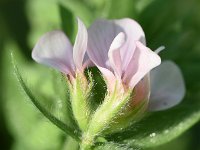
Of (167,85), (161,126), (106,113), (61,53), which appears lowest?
(161,126)

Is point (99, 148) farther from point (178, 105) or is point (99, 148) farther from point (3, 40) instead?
point (3, 40)

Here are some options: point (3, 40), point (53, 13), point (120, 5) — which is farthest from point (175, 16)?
point (3, 40)

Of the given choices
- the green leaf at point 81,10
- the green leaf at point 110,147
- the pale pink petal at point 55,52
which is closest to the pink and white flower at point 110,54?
the pale pink petal at point 55,52

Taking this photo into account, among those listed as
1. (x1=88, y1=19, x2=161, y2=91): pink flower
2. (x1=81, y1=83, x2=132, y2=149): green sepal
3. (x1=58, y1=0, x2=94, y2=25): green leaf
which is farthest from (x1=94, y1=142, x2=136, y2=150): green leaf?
(x1=58, y1=0, x2=94, y2=25): green leaf

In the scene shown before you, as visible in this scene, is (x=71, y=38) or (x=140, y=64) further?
(x=71, y=38)

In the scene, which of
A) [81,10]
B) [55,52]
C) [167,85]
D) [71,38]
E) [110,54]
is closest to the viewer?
[110,54]

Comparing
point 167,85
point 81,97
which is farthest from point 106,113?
point 167,85

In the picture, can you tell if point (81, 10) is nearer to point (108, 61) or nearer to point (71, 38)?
point (71, 38)
